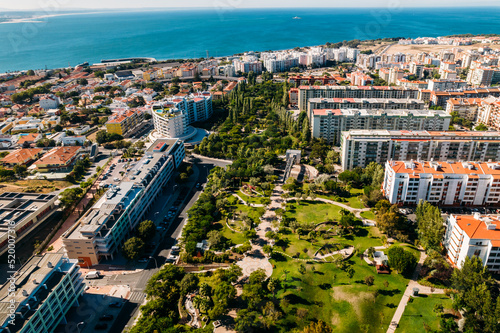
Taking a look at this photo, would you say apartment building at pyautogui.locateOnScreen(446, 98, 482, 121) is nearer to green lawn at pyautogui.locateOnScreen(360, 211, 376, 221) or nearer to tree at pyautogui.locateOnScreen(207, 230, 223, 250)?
green lawn at pyautogui.locateOnScreen(360, 211, 376, 221)

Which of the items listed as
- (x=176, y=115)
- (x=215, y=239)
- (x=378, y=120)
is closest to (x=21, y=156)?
(x=176, y=115)

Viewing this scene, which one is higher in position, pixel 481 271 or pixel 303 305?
pixel 481 271

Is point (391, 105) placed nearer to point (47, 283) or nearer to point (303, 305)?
point (303, 305)

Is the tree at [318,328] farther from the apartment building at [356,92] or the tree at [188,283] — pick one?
the apartment building at [356,92]

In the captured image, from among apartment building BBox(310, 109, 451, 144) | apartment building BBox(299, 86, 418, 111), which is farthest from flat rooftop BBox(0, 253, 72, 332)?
apartment building BBox(299, 86, 418, 111)

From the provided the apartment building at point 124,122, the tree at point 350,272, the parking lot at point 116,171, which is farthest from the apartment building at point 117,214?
the tree at point 350,272

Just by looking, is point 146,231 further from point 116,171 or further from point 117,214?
point 116,171

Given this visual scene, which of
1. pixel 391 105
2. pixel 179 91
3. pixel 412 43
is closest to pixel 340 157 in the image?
pixel 391 105
